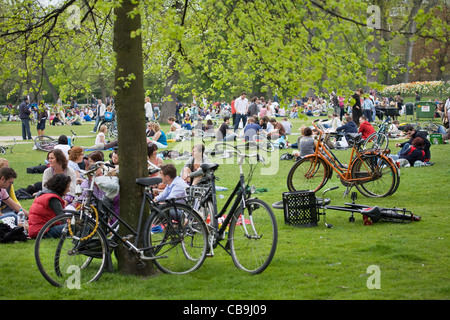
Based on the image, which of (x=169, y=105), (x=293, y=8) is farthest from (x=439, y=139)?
(x=169, y=105)

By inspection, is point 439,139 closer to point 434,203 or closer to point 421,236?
point 434,203

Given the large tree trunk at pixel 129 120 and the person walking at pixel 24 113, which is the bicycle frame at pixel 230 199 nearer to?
the large tree trunk at pixel 129 120

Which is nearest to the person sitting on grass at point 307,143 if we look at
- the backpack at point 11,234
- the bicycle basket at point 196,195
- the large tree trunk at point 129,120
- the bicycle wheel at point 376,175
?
the bicycle wheel at point 376,175

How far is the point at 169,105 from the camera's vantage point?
41250 mm

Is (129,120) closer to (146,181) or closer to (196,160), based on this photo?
(146,181)

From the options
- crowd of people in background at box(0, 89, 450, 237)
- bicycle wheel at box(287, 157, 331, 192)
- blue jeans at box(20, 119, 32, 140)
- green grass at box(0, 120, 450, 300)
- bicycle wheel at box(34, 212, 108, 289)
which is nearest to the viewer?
green grass at box(0, 120, 450, 300)

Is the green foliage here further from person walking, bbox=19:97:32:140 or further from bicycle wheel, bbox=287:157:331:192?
person walking, bbox=19:97:32:140

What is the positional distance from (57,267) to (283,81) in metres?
3.45

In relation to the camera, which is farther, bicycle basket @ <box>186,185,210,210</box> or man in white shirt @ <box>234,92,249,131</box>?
man in white shirt @ <box>234,92,249,131</box>

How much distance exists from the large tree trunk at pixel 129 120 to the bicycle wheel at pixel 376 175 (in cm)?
633

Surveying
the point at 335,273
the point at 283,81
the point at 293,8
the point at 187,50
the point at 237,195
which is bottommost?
the point at 335,273

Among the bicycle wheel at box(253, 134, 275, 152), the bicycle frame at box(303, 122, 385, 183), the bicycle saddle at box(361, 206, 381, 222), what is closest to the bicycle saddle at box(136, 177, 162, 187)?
the bicycle saddle at box(361, 206, 381, 222)

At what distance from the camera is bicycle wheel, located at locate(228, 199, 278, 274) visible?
21.2 feet

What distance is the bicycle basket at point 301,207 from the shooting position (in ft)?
31.4
